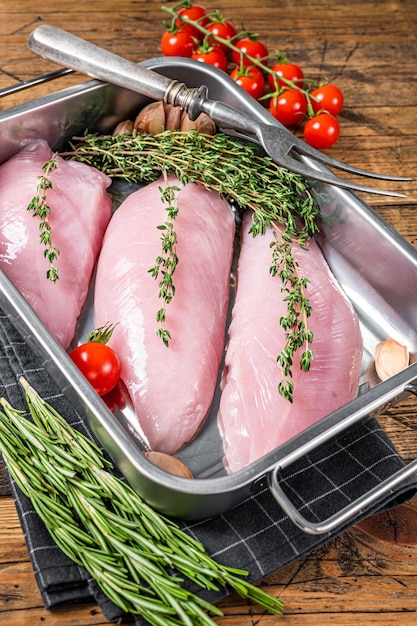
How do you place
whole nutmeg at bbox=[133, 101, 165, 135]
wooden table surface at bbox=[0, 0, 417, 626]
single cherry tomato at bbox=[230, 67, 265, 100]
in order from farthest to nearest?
single cherry tomato at bbox=[230, 67, 265, 100], whole nutmeg at bbox=[133, 101, 165, 135], wooden table surface at bbox=[0, 0, 417, 626]

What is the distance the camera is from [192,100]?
1832 millimetres

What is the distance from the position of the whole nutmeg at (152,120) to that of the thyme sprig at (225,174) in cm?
4

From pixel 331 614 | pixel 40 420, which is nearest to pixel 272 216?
pixel 40 420

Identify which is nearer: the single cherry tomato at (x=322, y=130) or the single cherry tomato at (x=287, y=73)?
the single cherry tomato at (x=322, y=130)

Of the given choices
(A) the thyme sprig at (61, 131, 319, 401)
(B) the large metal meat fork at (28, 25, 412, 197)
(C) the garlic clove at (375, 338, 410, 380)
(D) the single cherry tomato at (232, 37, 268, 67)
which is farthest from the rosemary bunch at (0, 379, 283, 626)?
(D) the single cherry tomato at (232, 37, 268, 67)

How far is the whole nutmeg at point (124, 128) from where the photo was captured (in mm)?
1981

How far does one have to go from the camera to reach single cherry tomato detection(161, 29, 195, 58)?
240 centimetres

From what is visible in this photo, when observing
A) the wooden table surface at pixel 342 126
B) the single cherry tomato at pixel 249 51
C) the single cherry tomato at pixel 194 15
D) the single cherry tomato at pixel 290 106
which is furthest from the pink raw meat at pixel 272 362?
the single cherry tomato at pixel 194 15

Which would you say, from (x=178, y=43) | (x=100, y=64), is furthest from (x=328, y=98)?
(x=100, y=64)

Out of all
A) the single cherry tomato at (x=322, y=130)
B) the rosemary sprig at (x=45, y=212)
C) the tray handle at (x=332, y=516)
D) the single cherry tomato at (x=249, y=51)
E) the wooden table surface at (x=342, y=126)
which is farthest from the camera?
Answer: the single cherry tomato at (x=249, y=51)

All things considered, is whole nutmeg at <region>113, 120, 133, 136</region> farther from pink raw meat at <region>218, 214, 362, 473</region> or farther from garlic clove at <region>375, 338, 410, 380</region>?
garlic clove at <region>375, 338, 410, 380</region>

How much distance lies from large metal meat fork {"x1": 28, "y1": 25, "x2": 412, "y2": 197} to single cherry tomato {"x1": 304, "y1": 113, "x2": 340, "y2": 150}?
308 millimetres

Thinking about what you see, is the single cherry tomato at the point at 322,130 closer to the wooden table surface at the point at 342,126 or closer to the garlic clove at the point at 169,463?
the wooden table surface at the point at 342,126

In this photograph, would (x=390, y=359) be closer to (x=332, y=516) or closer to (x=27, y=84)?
(x=332, y=516)
